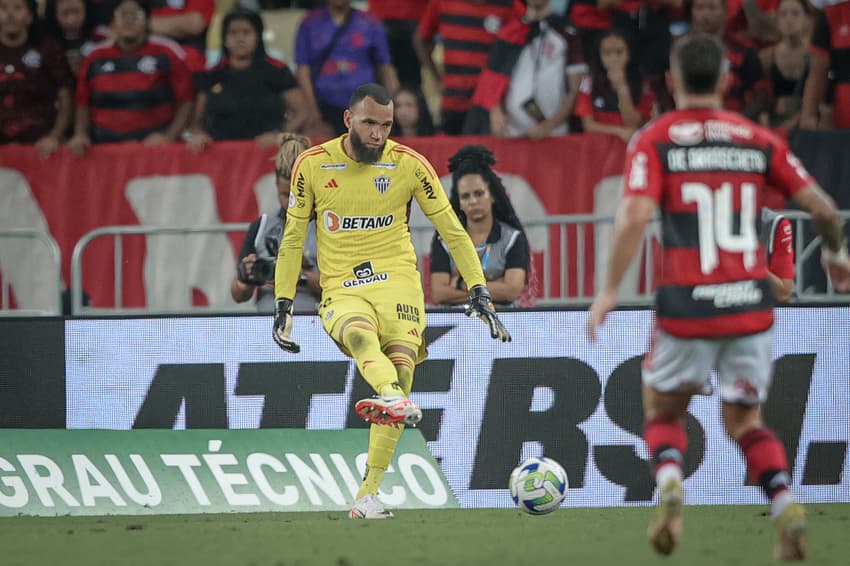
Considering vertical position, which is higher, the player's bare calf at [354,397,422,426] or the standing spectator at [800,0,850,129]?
the standing spectator at [800,0,850,129]

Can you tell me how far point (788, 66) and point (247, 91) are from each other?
463 cm

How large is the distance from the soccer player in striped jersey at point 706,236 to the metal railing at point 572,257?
13.3ft

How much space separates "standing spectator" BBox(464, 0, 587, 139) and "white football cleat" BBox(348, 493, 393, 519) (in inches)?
165

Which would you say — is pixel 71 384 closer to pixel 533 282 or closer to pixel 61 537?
pixel 61 537

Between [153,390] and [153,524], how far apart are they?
57.3 inches

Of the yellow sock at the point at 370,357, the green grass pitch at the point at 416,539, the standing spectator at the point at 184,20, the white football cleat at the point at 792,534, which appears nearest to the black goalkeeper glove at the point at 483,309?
the yellow sock at the point at 370,357

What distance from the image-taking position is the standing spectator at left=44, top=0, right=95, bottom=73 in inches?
532

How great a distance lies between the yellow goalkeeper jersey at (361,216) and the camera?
8.80 meters

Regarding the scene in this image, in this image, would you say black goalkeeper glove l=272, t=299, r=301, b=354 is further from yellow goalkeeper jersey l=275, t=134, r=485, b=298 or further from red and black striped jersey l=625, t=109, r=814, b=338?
red and black striped jersey l=625, t=109, r=814, b=338

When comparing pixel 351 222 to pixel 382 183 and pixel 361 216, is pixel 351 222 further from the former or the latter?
pixel 382 183

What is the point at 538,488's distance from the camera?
8281 mm

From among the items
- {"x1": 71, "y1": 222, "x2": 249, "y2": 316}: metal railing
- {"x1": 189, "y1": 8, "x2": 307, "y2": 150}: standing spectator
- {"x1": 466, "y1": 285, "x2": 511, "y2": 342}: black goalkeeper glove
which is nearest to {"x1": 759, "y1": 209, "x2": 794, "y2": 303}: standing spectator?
{"x1": 466, "y1": 285, "x2": 511, "y2": 342}: black goalkeeper glove


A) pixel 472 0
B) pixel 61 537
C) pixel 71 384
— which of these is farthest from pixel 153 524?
pixel 472 0

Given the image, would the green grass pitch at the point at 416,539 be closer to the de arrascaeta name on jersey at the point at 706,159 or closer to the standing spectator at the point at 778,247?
the standing spectator at the point at 778,247
